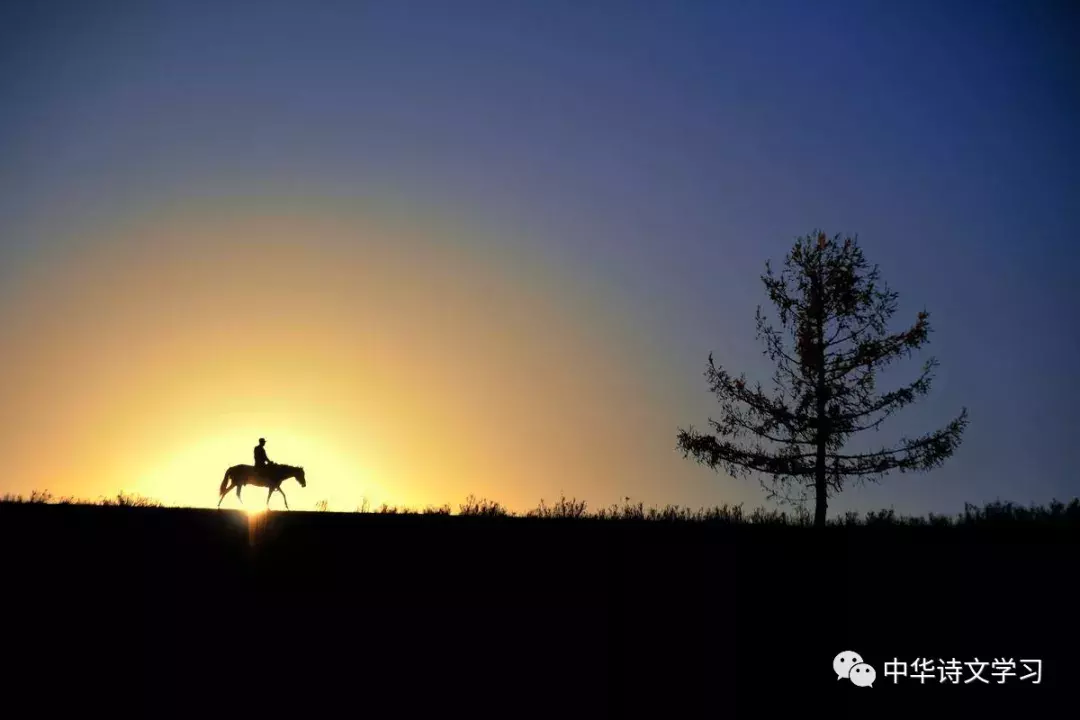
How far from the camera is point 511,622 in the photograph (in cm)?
998

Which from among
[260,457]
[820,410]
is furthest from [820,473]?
[260,457]

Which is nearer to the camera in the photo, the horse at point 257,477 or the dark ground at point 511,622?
the dark ground at point 511,622

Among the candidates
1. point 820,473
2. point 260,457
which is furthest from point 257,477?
point 820,473

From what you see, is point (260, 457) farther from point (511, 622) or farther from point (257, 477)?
point (511, 622)

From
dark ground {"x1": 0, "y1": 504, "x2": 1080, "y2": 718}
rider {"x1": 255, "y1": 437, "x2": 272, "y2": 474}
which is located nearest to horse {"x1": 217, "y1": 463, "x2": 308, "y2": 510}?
rider {"x1": 255, "y1": 437, "x2": 272, "y2": 474}

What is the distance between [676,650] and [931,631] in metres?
3.20

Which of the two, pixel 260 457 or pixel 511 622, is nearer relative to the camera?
pixel 511 622

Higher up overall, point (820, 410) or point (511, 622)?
point (820, 410)

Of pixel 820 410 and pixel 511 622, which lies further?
pixel 820 410

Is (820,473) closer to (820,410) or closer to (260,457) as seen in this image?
(820,410)

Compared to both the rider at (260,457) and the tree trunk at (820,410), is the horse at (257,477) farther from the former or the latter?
the tree trunk at (820,410)

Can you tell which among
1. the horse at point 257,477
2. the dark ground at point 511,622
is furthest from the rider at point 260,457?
the dark ground at point 511,622

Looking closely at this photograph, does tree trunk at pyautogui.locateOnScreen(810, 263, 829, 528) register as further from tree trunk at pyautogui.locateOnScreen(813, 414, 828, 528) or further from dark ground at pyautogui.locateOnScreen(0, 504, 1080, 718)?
dark ground at pyautogui.locateOnScreen(0, 504, 1080, 718)

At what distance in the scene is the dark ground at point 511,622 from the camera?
8.15 m
